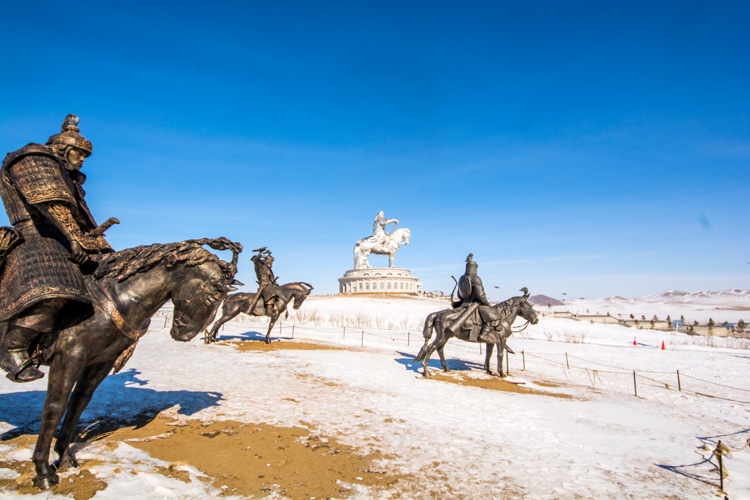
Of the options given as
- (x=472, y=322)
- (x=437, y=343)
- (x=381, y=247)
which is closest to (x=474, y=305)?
(x=472, y=322)

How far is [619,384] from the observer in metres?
13.6

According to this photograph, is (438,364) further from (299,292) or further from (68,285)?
(68,285)

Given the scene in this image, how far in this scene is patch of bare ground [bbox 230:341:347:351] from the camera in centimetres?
1648

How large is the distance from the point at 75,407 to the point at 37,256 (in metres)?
1.74

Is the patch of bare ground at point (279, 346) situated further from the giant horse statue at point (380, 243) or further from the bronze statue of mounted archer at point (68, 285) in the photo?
the giant horse statue at point (380, 243)

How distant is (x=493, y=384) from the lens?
11953mm

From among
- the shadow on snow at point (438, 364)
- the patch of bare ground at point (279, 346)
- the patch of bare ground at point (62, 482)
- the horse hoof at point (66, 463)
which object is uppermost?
the patch of bare ground at point (279, 346)

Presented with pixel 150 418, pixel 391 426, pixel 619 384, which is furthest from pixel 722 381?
pixel 150 418

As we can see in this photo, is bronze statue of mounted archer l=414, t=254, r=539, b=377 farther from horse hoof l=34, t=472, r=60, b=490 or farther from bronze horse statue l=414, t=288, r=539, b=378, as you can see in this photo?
horse hoof l=34, t=472, r=60, b=490

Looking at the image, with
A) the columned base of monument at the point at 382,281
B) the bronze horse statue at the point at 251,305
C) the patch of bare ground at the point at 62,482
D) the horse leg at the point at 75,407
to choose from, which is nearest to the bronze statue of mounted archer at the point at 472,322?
the bronze horse statue at the point at 251,305

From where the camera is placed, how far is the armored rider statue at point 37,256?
3979 mm

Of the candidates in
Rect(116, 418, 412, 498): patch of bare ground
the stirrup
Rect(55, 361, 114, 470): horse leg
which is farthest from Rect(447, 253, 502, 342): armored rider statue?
the stirrup

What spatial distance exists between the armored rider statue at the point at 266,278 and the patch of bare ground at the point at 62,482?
12832 mm

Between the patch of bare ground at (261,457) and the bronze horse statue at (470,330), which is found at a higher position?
the bronze horse statue at (470,330)
